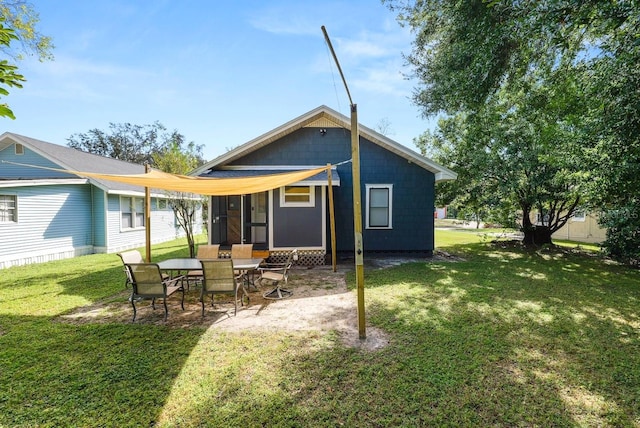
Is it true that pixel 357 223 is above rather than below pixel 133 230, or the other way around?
above

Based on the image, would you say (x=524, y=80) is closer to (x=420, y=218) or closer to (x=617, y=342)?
(x=420, y=218)

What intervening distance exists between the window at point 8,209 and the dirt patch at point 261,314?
6809 mm

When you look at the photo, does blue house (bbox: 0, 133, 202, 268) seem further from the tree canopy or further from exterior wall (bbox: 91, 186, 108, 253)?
the tree canopy

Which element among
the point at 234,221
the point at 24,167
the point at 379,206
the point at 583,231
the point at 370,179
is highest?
the point at 24,167

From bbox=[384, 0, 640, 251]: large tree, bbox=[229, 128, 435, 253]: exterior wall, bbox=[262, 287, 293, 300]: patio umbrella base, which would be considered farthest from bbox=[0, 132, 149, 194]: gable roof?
bbox=[384, 0, 640, 251]: large tree

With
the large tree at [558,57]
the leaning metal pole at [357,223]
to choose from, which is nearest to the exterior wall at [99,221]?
the leaning metal pole at [357,223]

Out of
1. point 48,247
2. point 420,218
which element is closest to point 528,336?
point 420,218

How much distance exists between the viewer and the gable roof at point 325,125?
1030 cm

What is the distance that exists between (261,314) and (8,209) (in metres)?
10.7

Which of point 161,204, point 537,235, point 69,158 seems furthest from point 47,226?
point 537,235

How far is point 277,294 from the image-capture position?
6.52 meters

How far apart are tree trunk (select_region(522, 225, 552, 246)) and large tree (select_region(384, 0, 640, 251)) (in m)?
4.00

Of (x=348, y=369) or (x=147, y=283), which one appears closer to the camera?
(x=348, y=369)

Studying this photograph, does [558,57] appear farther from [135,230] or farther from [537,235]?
[135,230]
